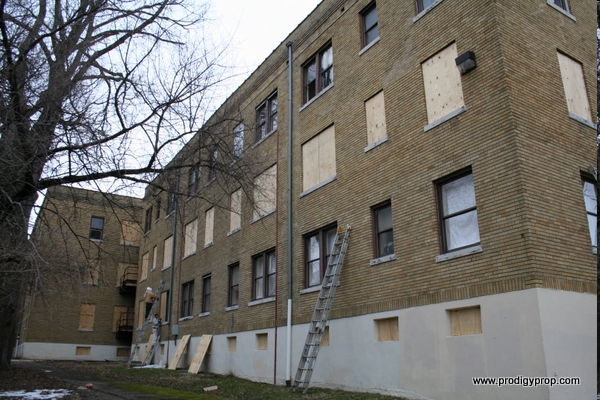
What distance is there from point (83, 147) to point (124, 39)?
400 cm

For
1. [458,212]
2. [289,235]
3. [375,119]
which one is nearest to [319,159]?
[289,235]

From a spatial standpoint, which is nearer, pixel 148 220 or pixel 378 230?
pixel 378 230

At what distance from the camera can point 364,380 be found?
12.0 metres

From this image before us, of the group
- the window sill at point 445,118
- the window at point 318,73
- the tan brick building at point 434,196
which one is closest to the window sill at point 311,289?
the tan brick building at point 434,196

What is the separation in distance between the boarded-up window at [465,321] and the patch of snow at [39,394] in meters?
8.41

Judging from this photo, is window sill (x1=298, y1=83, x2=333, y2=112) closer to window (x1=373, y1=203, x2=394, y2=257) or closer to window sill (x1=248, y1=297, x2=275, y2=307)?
window (x1=373, y1=203, x2=394, y2=257)

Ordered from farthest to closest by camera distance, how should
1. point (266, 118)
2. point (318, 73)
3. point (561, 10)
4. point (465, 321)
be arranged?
point (266, 118) → point (318, 73) → point (561, 10) → point (465, 321)

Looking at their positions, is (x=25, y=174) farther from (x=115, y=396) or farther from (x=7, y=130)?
(x=115, y=396)

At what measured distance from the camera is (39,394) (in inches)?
449

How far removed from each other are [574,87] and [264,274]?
11072 mm

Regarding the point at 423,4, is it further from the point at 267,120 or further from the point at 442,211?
the point at 267,120

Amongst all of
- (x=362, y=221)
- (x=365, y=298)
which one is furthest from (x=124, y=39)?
(x=365, y=298)

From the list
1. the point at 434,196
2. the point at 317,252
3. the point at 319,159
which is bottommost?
the point at 317,252

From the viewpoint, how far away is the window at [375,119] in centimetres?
1341
